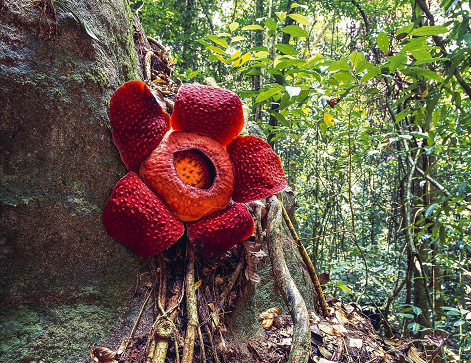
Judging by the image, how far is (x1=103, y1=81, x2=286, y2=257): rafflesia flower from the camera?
1.07 meters

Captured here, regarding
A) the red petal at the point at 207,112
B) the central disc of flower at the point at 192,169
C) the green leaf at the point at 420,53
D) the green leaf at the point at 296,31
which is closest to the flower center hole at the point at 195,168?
the central disc of flower at the point at 192,169

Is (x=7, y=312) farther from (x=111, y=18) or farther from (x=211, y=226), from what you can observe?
(x=111, y=18)

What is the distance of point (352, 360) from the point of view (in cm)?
147

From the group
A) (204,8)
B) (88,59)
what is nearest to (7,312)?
(88,59)

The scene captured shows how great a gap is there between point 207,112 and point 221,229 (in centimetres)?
46

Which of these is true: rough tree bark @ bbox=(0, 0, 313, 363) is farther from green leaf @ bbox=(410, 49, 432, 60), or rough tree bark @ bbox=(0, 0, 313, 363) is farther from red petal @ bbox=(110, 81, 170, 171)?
green leaf @ bbox=(410, 49, 432, 60)

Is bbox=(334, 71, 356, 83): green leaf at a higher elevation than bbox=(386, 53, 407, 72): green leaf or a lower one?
lower

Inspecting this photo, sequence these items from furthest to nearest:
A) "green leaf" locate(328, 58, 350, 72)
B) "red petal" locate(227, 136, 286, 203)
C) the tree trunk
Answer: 1. "green leaf" locate(328, 58, 350, 72)
2. "red petal" locate(227, 136, 286, 203)
3. the tree trunk

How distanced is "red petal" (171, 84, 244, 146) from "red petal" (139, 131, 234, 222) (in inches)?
1.6

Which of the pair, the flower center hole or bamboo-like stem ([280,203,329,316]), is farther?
bamboo-like stem ([280,203,329,316])

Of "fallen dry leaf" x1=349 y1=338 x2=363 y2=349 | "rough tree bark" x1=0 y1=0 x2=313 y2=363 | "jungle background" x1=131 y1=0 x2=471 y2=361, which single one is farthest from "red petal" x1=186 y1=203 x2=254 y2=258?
"fallen dry leaf" x1=349 y1=338 x2=363 y2=349

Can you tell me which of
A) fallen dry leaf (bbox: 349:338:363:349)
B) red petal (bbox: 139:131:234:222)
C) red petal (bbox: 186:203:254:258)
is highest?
red petal (bbox: 139:131:234:222)

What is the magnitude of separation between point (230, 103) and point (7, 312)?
1010 mm

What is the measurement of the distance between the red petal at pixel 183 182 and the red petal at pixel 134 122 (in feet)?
0.13
